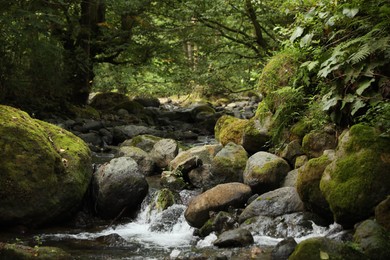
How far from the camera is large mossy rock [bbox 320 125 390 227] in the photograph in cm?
516

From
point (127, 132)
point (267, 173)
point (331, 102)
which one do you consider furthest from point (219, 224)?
point (127, 132)

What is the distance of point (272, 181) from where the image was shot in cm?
751

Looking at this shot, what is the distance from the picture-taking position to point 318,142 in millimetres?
7238

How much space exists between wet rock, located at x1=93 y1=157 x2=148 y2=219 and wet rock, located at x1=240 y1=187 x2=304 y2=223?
6.99ft

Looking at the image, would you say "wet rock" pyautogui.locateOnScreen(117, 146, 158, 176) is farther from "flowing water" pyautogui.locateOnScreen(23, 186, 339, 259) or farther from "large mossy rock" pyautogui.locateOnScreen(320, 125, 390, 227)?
"large mossy rock" pyautogui.locateOnScreen(320, 125, 390, 227)

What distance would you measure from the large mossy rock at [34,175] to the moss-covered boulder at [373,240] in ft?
14.9

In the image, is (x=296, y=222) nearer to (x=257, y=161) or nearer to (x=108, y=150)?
(x=257, y=161)

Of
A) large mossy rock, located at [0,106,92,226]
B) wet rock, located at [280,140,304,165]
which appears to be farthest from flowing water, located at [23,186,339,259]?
wet rock, located at [280,140,304,165]

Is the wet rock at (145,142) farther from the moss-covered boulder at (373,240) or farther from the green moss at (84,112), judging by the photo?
the moss-covered boulder at (373,240)

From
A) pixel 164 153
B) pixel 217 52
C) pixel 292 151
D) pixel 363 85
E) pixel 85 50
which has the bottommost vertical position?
pixel 164 153

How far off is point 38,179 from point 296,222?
395 centimetres

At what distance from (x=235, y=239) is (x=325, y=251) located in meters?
1.74

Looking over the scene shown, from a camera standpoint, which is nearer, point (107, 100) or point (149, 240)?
point (149, 240)

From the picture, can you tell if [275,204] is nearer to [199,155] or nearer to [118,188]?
[118,188]
